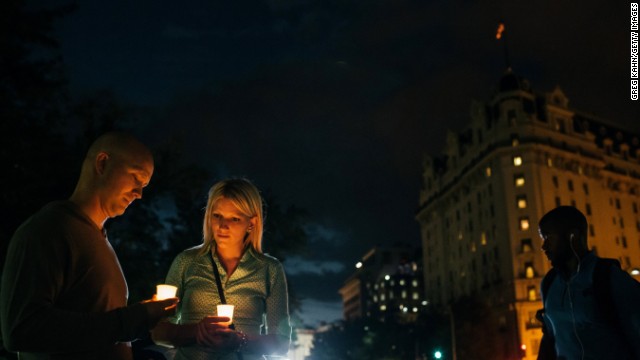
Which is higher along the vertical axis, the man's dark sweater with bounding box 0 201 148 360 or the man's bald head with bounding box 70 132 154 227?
the man's bald head with bounding box 70 132 154 227

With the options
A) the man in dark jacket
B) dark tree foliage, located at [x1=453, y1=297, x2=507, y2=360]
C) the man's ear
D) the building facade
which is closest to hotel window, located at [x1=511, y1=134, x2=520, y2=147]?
dark tree foliage, located at [x1=453, y1=297, x2=507, y2=360]

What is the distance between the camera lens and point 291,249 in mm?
23594

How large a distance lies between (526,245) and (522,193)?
7.17 meters

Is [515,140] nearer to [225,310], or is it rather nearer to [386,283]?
[225,310]

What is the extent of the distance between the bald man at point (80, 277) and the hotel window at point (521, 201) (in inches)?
2724

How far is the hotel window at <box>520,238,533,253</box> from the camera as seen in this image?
6353cm

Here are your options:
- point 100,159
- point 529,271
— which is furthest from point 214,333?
point 529,271

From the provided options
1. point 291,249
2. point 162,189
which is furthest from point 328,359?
point 162,189

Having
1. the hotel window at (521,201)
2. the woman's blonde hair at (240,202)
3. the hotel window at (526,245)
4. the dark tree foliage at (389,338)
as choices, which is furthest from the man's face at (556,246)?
the hotel window at (521,201)

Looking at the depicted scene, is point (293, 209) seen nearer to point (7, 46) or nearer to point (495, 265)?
point (7, 46)

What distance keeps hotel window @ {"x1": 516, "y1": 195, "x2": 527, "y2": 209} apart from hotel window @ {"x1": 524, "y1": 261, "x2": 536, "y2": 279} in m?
7.55

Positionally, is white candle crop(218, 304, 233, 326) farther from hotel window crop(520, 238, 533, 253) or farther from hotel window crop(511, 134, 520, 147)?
hotel window crop(511, 134, 520, 147)

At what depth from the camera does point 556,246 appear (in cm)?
407

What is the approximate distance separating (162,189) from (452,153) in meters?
73.2
